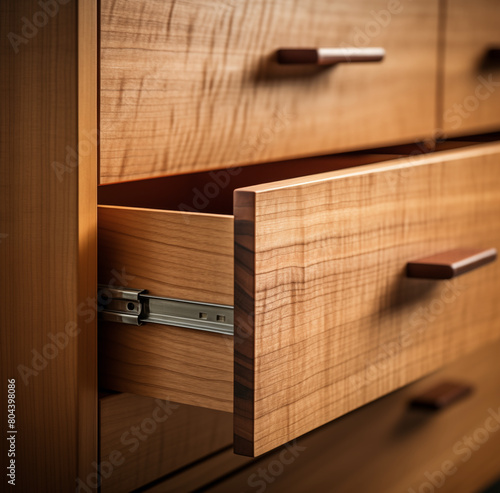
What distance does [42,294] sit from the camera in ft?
1.82

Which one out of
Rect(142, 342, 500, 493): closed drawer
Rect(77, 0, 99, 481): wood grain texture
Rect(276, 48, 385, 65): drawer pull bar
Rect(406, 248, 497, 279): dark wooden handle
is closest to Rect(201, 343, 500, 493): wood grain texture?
Rect(142, 342, 500, 493): closed drawer

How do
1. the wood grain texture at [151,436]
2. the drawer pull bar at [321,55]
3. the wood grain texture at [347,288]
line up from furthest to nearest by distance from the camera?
1. the drawer pull bar at [321,55]
2. the wood grain texture at [151,436]
3. the wood grain texture at [347,288]

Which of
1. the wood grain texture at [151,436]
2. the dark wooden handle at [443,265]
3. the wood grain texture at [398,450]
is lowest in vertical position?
the wood grain texture at [398,450]

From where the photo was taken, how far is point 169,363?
0.52 meters

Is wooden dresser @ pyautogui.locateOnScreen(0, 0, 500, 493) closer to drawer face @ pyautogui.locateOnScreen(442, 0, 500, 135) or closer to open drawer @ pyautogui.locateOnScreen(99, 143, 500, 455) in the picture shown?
open drawer @ pyautogui.locateOnScreen(99, 143, 500, 455)

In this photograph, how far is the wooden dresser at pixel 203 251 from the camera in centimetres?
50

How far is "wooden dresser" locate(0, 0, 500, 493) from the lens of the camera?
500 mm

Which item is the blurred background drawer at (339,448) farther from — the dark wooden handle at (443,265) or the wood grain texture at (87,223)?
the dark wooden handle at (443,265)

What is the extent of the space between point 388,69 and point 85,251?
454 mm

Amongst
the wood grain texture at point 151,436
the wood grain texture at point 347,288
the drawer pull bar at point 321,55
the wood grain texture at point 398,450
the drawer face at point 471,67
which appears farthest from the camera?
the drawer face at point 471,67

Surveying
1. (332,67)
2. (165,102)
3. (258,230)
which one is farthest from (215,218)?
(332,67)

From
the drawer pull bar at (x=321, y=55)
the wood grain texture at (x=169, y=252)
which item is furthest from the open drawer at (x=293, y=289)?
the drawer pull bar at (x=321, y=55)

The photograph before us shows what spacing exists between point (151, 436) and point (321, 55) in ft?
1.17

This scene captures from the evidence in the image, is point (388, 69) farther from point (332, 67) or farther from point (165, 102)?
point (165, 102)
